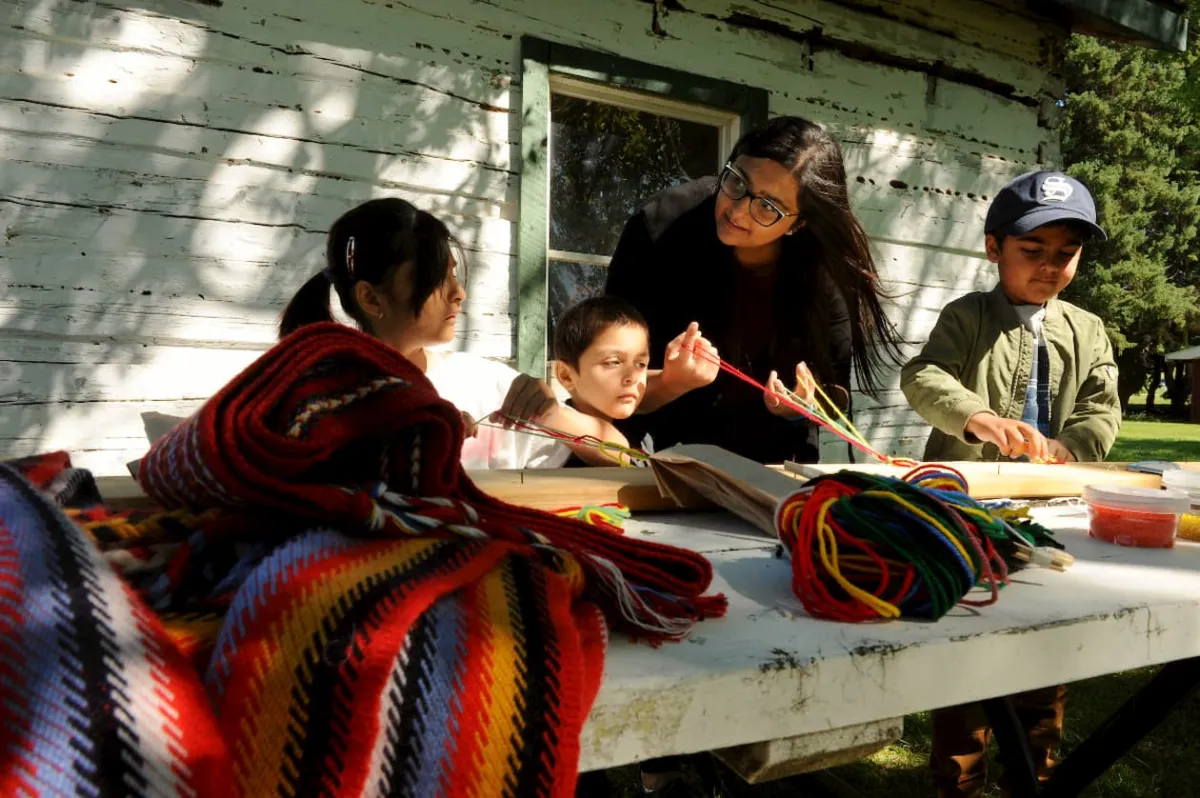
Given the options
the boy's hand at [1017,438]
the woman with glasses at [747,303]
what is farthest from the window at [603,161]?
the boy's hand at [1017,438]

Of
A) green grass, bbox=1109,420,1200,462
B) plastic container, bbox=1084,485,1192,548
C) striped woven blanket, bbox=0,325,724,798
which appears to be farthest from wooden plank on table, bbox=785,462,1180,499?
green grass, bbox=1109,420,1200,462

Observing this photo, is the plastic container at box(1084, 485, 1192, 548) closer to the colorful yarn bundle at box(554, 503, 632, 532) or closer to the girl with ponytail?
the colorful yarn bundle at box(554, 503, 632, 532)

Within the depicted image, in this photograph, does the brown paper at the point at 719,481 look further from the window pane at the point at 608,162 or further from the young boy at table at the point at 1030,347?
the window pane at the point at 608,162

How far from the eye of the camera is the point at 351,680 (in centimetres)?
53

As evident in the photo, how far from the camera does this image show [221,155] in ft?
8.93

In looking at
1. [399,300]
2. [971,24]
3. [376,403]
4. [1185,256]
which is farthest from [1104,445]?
[1185,256]

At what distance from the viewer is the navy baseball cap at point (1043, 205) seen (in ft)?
7.11

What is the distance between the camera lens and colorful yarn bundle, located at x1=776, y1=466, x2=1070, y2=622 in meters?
0.80

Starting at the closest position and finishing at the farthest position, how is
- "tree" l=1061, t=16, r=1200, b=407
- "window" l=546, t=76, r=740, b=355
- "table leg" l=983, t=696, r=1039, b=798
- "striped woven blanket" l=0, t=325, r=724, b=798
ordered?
"striped woven blanket" l=0, t=325, r=724, b=798 < "table leg" l=983, t=696, r=1039, b=798 < "window" l=546, t=76, r=740, b=355 < "tree" l=1061, t=16, r=1200, b=407

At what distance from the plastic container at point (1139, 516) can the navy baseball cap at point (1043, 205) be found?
1.20m

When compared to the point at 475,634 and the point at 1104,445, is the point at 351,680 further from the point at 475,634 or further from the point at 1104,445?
the point at 1104,445

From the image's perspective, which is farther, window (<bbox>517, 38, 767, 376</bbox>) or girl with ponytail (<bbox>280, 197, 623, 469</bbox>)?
window (<bbox>517, 38, 767, 376</bbox>)

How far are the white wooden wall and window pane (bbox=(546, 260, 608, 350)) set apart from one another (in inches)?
10.3

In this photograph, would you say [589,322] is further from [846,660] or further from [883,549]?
[846,660]
